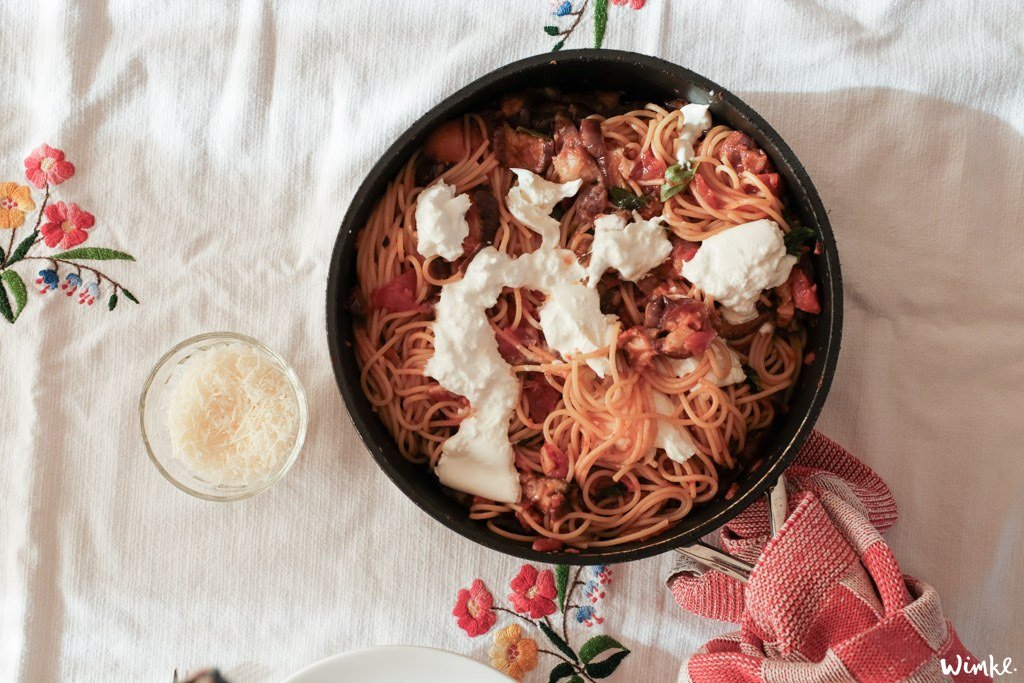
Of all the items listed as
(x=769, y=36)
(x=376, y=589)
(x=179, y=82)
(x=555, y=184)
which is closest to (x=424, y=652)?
(x=376, y=589)

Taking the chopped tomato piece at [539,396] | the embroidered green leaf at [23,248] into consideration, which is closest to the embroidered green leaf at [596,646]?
the chopped tomato piece at [539,396]

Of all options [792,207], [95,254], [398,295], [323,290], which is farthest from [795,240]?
[95,254]

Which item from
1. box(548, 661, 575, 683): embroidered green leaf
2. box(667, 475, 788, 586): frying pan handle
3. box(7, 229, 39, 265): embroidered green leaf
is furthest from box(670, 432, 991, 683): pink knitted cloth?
box(7, 229, 39, 265): embroidered green leaf

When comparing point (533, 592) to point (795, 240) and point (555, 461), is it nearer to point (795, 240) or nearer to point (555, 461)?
point (555, 461)

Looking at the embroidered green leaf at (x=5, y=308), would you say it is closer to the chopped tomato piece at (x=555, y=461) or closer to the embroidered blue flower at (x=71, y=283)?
the embroidered blue flower at (x=71, y=283)

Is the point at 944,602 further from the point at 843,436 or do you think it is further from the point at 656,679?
the point at 656,679

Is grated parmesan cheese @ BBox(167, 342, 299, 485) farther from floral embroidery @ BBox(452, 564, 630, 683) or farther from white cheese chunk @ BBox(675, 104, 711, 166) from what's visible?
white cheese chunk @ BBox(675, 104, 711, 166)
